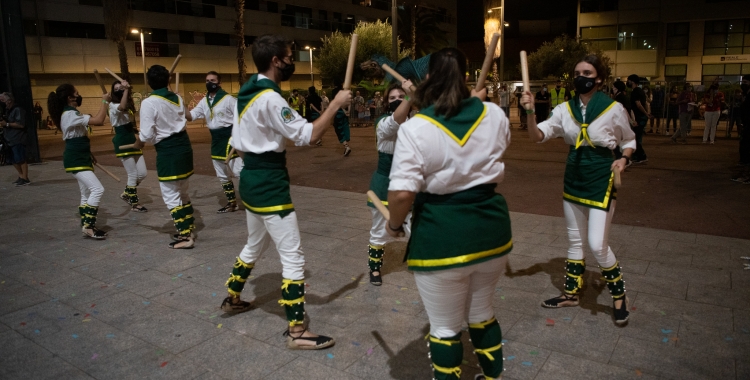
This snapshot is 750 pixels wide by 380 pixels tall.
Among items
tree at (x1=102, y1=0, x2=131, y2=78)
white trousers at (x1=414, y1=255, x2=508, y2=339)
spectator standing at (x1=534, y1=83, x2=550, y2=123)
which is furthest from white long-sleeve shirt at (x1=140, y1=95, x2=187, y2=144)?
tree at (x1=102, y1=0, x2=131, y2=78)

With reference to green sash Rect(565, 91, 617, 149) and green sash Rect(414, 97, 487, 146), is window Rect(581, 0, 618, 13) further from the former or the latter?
green sash Rect(414, 97, 487, 146)

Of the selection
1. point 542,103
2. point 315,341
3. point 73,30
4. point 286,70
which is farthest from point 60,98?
point 73,30

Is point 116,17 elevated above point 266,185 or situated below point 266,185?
above

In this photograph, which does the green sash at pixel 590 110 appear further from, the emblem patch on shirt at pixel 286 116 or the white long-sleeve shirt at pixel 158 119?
the white long-sleeve shirt at pixel 158 119

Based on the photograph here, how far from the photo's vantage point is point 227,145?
8180 mm

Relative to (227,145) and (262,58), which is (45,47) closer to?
(227,145)

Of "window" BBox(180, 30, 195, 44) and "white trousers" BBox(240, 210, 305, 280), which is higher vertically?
"window" BBox(180, 30, 195, 44)

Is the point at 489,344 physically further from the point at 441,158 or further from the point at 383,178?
the point at 383,178

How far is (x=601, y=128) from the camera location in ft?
13.1

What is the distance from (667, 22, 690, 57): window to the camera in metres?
42.6

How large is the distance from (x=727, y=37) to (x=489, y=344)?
4806cm

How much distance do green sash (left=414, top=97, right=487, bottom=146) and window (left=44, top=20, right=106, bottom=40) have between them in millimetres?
35313

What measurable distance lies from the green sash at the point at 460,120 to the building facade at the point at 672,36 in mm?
43338

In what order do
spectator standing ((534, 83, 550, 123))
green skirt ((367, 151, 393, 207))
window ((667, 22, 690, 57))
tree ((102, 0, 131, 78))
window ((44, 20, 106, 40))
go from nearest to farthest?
green skirt ((367, 151, 393, 207))
spectator standing ((534, 83, 550, 123))
tree ((102, 0, 131, 78))
window ((44, 20, 106, 40))
window ((667, 22, 690, 57))
